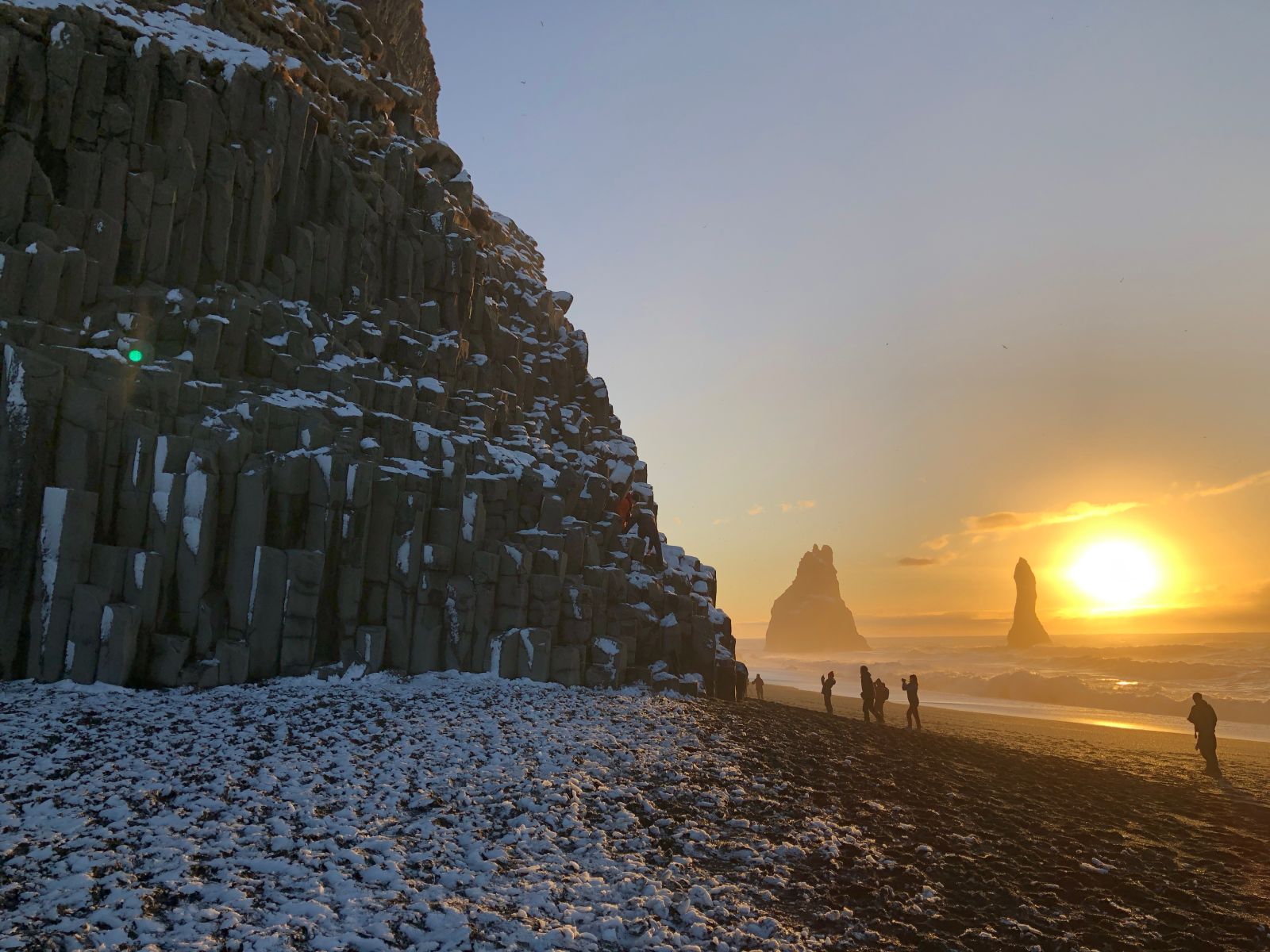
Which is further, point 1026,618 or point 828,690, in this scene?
point 1026,618

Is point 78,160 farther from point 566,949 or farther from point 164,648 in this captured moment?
point 566,949

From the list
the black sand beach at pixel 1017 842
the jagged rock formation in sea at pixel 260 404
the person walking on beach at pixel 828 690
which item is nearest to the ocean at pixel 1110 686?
the person walking on beach at pixel 828 690

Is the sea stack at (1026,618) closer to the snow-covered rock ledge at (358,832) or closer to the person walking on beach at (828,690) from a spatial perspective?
the person walking on beach at (828,690)

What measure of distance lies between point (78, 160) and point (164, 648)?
18185mm

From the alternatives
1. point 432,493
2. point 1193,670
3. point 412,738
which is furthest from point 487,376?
point 1193,670

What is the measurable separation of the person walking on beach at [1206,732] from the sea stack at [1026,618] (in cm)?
14431

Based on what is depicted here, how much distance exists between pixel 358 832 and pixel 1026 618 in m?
174

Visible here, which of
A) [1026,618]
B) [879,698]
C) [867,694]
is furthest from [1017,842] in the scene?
[1026,618]

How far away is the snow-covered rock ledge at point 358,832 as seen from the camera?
948cm

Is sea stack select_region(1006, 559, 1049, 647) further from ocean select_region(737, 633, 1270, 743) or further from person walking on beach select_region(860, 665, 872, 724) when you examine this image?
person walking on beach select_region(860, 665, 872, 724)

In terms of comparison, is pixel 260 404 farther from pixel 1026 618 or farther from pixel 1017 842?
pixel 1026 618

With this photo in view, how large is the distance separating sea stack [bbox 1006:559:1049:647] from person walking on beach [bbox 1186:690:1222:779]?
5682 inches

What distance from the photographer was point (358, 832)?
12.4m

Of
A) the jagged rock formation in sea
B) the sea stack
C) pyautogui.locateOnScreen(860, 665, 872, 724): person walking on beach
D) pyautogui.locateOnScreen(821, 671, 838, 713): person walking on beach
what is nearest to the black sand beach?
pyautogui.locateOnScreen(860, 665, 872, 724): person walking on beach
